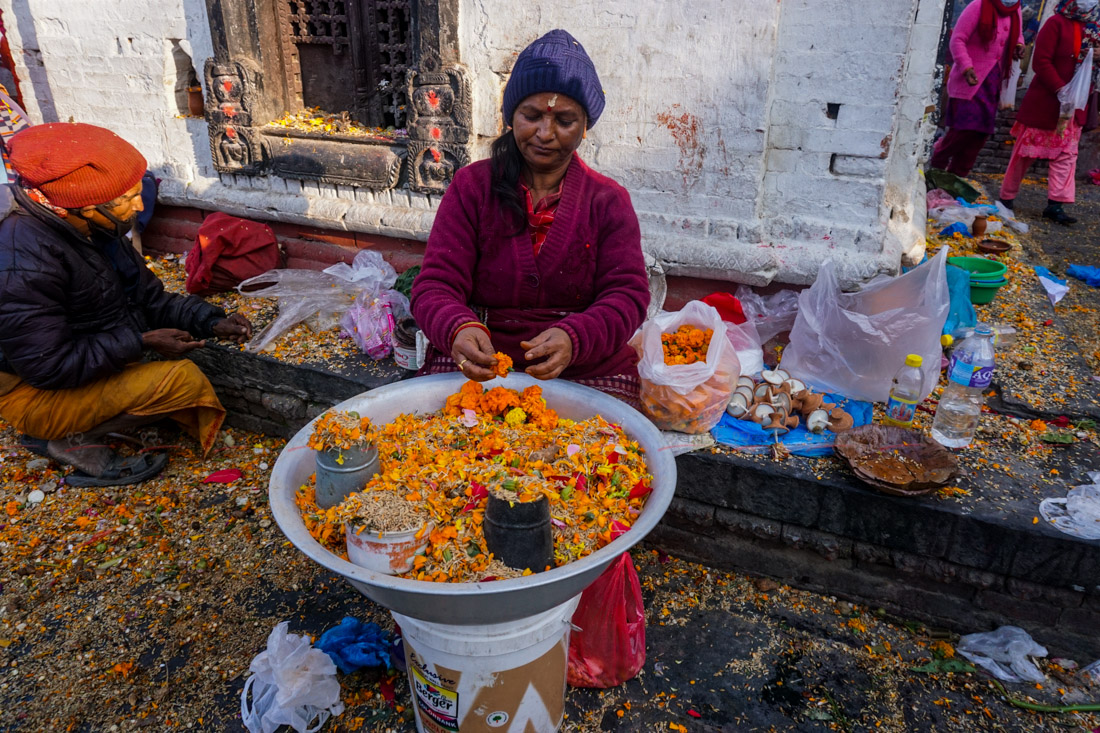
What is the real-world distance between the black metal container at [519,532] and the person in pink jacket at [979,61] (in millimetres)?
6952

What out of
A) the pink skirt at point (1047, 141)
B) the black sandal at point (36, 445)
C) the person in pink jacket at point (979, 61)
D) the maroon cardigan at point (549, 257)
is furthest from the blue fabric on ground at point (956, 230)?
the black sandal at point (36, 445)

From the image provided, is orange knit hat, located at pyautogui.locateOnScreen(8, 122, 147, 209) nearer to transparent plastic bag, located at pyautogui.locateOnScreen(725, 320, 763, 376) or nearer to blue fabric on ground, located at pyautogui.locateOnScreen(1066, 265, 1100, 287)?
transparent plastic bag, located at pyautogui.locateOnScreen(725, 320, 763, 376)

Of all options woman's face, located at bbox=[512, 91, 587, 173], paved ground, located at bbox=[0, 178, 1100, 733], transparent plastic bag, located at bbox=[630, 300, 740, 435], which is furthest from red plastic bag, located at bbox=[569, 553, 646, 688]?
woman's face, located at bbox=[512, 91, 587, 173]

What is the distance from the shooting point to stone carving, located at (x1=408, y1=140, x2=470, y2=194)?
4.15 m

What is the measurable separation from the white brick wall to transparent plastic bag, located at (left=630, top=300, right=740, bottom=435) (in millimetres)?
781

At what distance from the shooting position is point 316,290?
454 centimetres

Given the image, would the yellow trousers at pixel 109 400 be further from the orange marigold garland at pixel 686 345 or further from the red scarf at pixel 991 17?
the red scarf at pixel 991 17

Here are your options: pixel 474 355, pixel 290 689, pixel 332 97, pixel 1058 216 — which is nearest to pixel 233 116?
pixel 332 97

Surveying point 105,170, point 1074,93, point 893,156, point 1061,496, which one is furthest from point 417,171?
point 1074,93

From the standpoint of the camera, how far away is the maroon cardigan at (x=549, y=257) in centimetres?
251

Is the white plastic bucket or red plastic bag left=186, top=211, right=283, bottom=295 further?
red plastic bag left=186, top=211, right=283, bottom=295

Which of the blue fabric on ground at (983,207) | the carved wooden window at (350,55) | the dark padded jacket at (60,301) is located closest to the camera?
the dark padded jacket at (60,301)

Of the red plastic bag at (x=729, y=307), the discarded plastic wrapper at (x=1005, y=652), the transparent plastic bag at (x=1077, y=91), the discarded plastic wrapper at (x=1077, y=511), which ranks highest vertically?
the transparent plastic bag at (x=1077, y=91)

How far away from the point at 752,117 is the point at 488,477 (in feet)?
8.36
